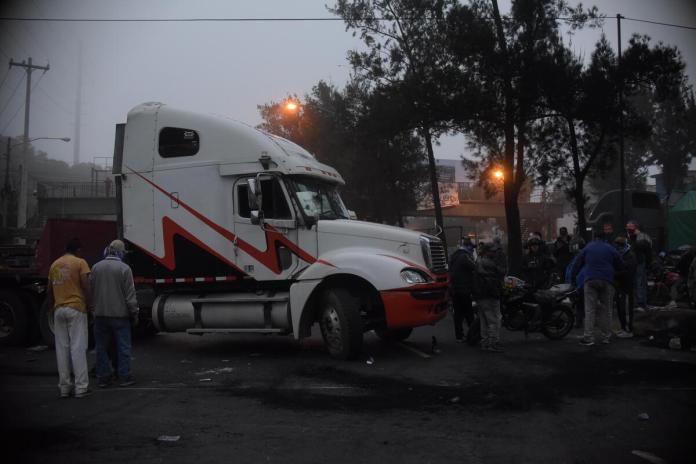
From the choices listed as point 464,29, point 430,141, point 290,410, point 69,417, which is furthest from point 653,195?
point 69,417

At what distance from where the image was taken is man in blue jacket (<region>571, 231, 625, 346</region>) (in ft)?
29.7

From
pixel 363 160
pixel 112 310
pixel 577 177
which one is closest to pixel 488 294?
pixel 112 310

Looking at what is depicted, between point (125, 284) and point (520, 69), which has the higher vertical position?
point (520, 69)

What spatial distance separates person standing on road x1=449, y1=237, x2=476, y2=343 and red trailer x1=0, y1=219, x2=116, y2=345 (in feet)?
20.2

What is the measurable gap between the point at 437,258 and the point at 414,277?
0.85 meters

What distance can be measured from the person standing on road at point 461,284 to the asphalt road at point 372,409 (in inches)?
36.1

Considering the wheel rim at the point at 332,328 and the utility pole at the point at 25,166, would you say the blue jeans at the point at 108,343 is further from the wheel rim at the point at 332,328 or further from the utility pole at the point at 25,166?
the utility pole at the point at 25,166

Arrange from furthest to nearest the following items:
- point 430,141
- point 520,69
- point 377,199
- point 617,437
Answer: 1. point 377,199
2. point 430,141
3. point 520,69
4. point 617,437

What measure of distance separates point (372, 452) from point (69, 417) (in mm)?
3176

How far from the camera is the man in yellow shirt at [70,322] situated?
643 centimetres

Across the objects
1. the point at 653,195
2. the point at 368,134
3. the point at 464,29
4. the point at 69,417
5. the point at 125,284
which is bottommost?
the point at 69,417

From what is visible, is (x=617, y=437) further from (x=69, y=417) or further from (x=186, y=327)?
(x=186, y=327)

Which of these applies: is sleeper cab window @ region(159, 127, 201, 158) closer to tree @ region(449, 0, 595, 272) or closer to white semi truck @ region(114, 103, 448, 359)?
white semi truck @ region(114, 103, 448, 359)

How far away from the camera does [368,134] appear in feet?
62.0
